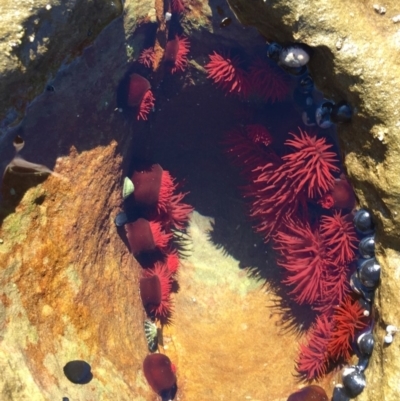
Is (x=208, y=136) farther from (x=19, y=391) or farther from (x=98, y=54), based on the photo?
(x=19, y=391)

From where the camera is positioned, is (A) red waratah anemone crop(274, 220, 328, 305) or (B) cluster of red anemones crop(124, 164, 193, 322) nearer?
(A) red waratah anemone crop(274, 220, 328, 305)

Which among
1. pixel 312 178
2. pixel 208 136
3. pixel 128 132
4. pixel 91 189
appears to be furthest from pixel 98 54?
pixel 312 178

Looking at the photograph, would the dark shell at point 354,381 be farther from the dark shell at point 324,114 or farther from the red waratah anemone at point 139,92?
the red waratah anemone at point 139,92

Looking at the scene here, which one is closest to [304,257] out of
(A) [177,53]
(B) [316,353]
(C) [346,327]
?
(C) [346,327]

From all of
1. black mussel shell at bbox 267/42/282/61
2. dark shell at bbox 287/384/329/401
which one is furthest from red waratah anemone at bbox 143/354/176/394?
black mussel shell at bbox 267/42/282/61

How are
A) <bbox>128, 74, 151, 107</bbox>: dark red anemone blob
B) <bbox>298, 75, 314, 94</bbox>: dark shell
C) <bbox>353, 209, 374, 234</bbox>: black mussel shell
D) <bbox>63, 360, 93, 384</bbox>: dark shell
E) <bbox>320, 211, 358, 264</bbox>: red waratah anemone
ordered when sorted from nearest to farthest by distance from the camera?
<bbox>63, 360, 93, 384</bbox>: dark shell < <bbox>353, 209, 374, 234</bbox>: black mussel shell < <bbox>298, 75, 314, 94</bbox>: dark shell < <bbox>320, 211, 358, 264</bbox>: red waratah anemone < <bbox>128, 74, 151, 107</bbox>: dark red anemone blob

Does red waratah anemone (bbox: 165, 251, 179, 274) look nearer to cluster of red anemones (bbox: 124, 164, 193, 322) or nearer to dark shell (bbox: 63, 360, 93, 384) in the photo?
cluster of red anemones (bbox: 124, 164, 193, 322)
